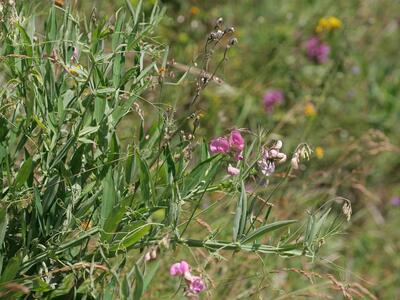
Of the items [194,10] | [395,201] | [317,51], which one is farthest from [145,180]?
[317,51]

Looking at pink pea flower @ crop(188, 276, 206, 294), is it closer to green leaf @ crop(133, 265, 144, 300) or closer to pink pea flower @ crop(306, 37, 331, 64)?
green leaf @ crop(133, 265, 144, 300)

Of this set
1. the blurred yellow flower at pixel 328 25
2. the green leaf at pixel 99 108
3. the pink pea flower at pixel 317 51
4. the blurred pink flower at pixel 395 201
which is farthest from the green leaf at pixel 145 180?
the blurred yellow flower at pixel 328 25

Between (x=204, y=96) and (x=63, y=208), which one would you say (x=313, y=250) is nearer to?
(x=63, y=208)

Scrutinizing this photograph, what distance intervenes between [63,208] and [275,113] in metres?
2.90

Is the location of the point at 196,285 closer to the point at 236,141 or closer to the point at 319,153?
the point at 236,141

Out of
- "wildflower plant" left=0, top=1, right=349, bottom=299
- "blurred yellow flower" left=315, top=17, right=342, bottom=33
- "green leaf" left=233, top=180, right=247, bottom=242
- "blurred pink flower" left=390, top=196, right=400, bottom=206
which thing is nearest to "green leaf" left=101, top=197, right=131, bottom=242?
"wildflower plant" left=0, top=1, right=349, bottom=299

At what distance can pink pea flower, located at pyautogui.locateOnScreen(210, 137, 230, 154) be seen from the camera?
2.08 m

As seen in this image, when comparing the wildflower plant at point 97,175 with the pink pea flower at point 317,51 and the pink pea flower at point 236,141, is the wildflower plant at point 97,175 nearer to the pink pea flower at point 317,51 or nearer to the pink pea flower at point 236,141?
the pink pea flower at point 236,141

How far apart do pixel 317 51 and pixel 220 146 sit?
324 centimetres

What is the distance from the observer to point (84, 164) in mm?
2135

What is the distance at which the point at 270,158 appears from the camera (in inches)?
80.6

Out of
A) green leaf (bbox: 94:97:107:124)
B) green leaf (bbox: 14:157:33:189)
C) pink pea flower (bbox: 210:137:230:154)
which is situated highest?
green leaf (bbox: 94:97:107:124)

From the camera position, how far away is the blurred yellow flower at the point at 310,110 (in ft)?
15.1

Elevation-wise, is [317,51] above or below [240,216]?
below
